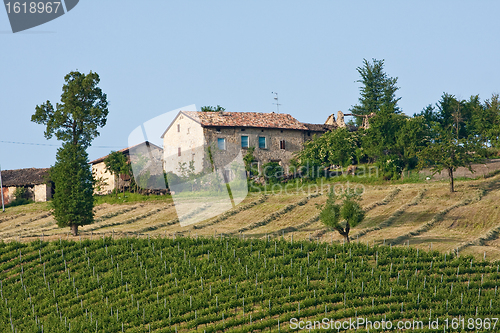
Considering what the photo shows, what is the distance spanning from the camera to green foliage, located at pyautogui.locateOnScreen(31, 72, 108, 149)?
45.3 meters

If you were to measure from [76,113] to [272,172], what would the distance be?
70.8 ft

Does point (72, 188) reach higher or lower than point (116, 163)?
lower

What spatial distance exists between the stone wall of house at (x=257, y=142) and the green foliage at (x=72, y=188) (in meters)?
22.7

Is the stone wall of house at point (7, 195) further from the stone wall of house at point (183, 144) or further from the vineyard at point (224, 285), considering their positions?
the vineyard at point (224, 285)

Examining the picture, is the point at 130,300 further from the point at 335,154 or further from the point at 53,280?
the point at 335,154

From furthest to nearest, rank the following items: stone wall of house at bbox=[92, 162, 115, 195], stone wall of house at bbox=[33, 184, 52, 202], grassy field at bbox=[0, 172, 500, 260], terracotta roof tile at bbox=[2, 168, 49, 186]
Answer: stone wall of house at bbox=[92, 162, 115, 195]
terracotta roof tile at bbox=[2, 168, 49, 186]
stone wall of house at bbox=[33, 184, 52, 202]
grassy field at bbox=[0, 172, 500, 260]

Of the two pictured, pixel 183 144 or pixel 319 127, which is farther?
pixel 319 127

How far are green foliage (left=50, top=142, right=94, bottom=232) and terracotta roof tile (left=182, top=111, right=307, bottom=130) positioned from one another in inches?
886

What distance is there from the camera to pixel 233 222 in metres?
44.6

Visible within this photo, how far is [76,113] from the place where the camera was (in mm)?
45156

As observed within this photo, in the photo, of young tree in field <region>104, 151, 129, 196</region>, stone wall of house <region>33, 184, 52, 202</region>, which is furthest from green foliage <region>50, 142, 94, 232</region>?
stone wall of house <region>33, 184, 52, 202</region>

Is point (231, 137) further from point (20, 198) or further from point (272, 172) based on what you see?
point (20, 198)

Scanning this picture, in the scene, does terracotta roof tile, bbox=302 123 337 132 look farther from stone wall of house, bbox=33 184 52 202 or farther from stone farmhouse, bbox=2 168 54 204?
stone wall of house, bbox=33 184 52 202

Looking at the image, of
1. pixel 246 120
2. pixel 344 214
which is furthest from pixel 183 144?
pixel 344 214
